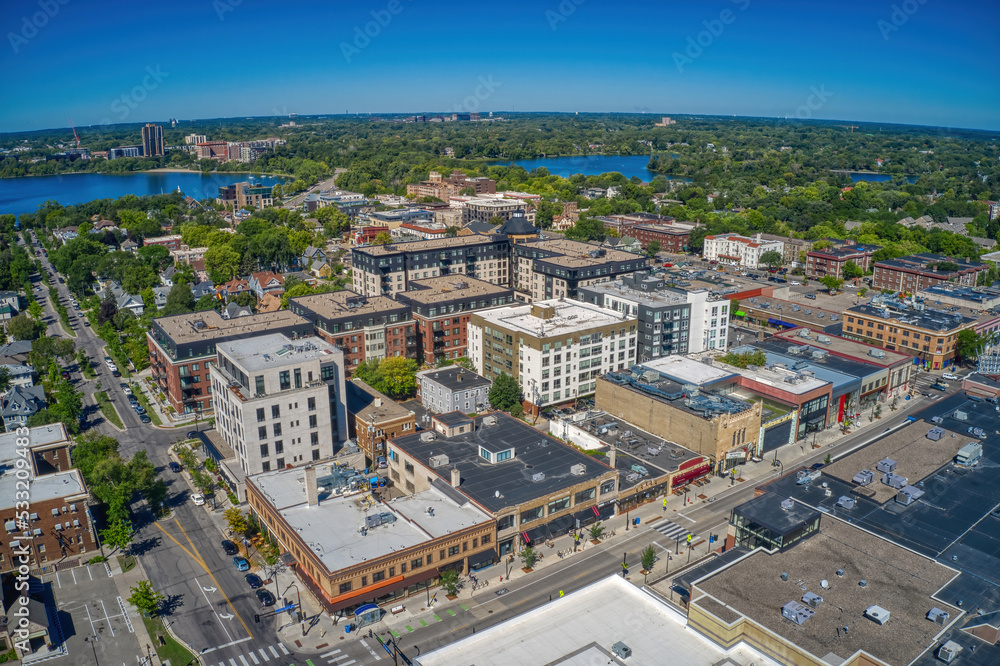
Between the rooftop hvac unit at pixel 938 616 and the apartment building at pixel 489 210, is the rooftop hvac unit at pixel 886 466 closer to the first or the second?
the rooftop hvac unit at pixel 938 616

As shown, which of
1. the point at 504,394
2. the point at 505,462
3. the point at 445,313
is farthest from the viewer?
the point at 445,313

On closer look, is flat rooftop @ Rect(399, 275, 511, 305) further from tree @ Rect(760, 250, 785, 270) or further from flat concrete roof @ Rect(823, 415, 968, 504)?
tree @ Rect(760, 250, 785, 270)

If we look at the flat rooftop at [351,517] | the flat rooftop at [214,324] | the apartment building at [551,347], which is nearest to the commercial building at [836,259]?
the apartment building at [551,347]

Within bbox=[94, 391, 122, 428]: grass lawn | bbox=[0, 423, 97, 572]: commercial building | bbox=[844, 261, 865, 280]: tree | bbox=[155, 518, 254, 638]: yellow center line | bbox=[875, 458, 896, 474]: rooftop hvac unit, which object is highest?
bbox=[844, 261, 865, 280]: tree

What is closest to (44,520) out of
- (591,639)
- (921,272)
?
(591,639)

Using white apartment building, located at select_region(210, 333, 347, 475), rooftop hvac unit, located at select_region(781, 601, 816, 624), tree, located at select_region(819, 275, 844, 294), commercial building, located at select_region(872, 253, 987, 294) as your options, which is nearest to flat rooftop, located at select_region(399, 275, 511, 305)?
white apartment building, located at select_region(210, 333, 347, 475)

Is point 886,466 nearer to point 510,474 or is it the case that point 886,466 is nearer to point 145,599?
point 510,474
